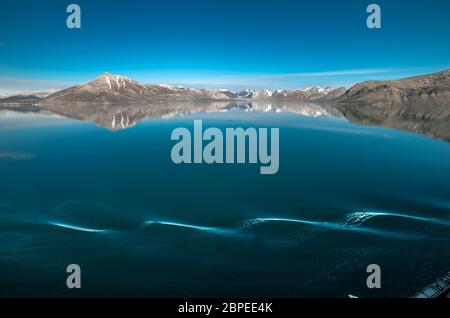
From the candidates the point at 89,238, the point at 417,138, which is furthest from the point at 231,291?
the point at 417,138

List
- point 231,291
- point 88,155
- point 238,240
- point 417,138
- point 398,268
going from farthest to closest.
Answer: point 417,138 < point 88,155 < point 238,240 < point 398,268 < point 231,291

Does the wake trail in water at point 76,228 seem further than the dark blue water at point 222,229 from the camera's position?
Yes

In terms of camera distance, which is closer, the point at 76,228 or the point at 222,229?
the point at 76,228

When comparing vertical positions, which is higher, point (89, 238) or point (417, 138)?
point (417, 138)

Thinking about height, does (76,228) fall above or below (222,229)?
above

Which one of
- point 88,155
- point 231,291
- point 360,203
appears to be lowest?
point 231,291

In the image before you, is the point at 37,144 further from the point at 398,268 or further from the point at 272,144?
the point at 398,268

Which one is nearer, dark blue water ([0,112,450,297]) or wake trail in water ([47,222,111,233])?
dark blue water ([0,112,450,297])

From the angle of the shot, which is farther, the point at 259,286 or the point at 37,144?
the point at 37,144
